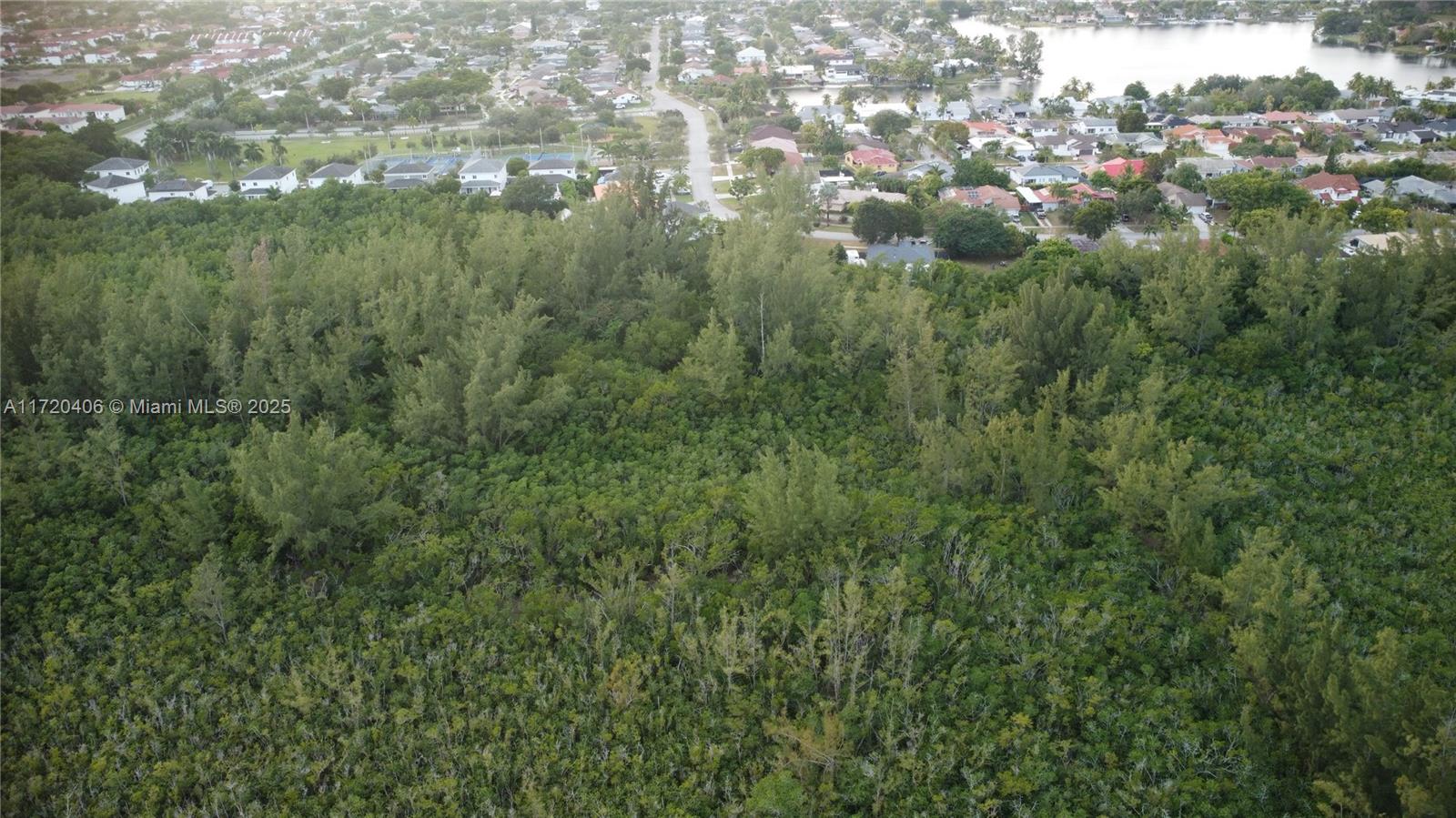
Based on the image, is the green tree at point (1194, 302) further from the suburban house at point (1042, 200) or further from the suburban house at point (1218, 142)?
the suburban house at point (1218, 142)

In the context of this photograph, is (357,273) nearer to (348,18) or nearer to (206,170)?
(206,170)

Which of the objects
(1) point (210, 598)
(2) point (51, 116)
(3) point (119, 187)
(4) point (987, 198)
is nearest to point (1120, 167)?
(4) point (987, 198)

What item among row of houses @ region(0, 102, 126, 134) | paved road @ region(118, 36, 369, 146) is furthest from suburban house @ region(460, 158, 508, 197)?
A: row of houses @ region(0, 102, 126, 134)

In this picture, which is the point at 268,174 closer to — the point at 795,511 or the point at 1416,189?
the point at 795,511

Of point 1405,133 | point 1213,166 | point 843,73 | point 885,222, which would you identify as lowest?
point 885,222

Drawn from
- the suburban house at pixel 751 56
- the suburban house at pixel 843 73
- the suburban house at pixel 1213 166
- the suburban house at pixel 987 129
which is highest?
the suburban house at pixel 751 56

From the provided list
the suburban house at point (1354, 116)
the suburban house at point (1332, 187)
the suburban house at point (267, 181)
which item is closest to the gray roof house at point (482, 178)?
the suburban house at point (267, 181)
